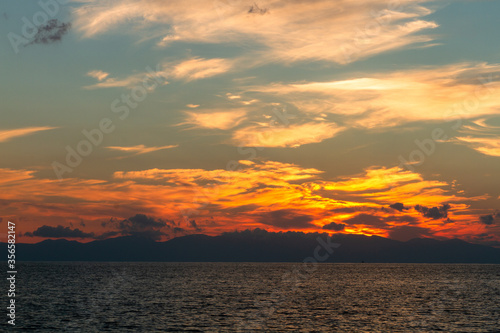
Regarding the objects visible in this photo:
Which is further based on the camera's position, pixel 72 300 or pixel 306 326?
pixel 72 300

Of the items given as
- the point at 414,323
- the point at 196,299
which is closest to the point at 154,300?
the point at 196,299

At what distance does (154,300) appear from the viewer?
124 meters

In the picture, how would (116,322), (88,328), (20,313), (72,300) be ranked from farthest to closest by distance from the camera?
1. (72,300)
2. (20,313)
3. (116,322)
4. (88,328)

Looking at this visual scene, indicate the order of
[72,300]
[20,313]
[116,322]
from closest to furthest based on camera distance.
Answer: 1. [116,322]
2. [20,313]
3. [72,300]

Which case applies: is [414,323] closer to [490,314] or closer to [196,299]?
[490,314]

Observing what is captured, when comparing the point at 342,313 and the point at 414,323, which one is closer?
the point at 414,323

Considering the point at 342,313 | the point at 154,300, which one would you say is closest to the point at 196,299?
the point at 154,300

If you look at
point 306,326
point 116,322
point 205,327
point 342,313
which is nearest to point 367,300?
point 342,313

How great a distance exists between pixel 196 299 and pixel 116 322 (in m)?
42.5

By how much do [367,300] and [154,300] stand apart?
182ft

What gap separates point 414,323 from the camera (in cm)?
8825

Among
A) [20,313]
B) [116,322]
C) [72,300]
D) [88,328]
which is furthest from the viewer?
[72,300]

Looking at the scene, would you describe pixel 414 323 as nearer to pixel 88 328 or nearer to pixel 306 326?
pixel 306 326

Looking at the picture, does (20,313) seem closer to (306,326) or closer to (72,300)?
(72,300)
